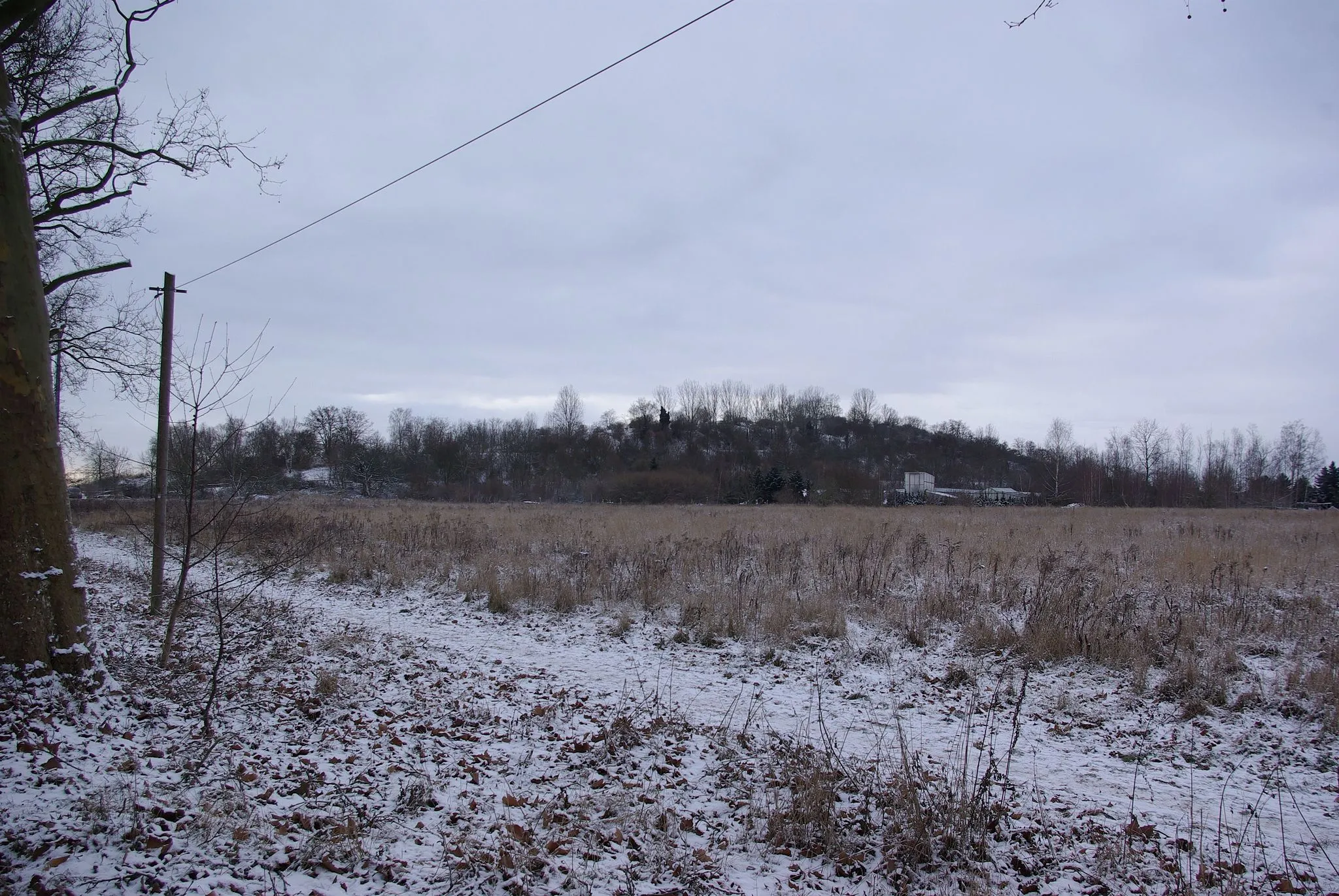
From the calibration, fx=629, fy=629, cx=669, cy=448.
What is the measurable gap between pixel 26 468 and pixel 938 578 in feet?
36.2

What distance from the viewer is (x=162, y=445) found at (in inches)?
342

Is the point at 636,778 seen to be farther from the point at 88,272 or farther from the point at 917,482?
the point at 917,482

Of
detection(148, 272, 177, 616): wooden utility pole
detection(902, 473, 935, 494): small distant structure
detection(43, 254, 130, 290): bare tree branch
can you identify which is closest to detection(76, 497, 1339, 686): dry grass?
detection(148, 272, 177, 616): wooden utility pole

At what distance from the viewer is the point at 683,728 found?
5191 millimetres

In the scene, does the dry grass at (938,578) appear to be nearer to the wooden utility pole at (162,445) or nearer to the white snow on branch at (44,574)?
the wooden utility pole at (162,445)

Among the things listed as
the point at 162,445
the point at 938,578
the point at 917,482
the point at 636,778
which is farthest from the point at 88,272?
the point at 917,482

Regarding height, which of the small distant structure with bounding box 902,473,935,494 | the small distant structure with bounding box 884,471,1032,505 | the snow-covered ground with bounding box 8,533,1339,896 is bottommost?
the snow-covered ground with bounding box 8,533,1339,896

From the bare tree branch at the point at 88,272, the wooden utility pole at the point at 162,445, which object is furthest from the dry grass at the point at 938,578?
the bare tree branch at the point at 88,272

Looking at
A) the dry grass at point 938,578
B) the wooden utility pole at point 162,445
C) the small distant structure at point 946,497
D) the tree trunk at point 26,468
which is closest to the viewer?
the tree trunk at point 26,468

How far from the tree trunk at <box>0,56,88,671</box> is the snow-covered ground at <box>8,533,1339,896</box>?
391 millimetres

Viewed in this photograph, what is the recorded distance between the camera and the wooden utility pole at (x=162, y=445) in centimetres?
835

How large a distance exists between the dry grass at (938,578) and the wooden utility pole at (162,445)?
9.77ft

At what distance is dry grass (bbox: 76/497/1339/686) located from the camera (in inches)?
282

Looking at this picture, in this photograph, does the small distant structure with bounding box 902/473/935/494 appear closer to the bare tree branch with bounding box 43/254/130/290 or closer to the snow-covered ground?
the snow-covered ground
